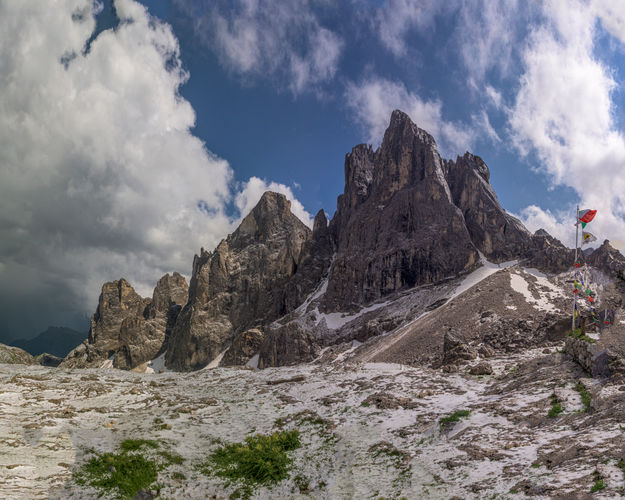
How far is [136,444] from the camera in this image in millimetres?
17609

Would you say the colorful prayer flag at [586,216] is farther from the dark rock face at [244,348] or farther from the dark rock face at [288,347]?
the dark rock face at [244,348]

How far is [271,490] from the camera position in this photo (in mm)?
14570

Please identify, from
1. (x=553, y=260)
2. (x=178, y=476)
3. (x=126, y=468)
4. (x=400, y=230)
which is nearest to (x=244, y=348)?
(x=400, y=230)

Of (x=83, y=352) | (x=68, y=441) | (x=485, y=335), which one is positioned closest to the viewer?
(x=68, y=441)

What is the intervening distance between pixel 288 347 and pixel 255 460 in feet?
238

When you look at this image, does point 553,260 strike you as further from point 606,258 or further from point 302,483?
point 302,483

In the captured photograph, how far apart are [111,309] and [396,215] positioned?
14010 cm

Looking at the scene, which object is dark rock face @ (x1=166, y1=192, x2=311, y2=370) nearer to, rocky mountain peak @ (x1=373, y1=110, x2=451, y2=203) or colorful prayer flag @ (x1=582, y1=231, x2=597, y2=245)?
rocky mountain peak @ (x1=373, y1=110, x2=451, y2=203)

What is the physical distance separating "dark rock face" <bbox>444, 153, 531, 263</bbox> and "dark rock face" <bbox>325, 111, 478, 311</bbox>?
282 inches

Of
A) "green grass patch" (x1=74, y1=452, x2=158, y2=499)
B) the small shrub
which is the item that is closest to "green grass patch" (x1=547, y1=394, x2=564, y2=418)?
the small shrub

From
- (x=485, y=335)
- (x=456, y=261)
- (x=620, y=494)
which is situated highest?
(x=456, y=261)

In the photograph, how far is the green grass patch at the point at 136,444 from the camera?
56.8ft

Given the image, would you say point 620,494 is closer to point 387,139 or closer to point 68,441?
point 68,441

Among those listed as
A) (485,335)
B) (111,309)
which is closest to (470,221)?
(485,335)
